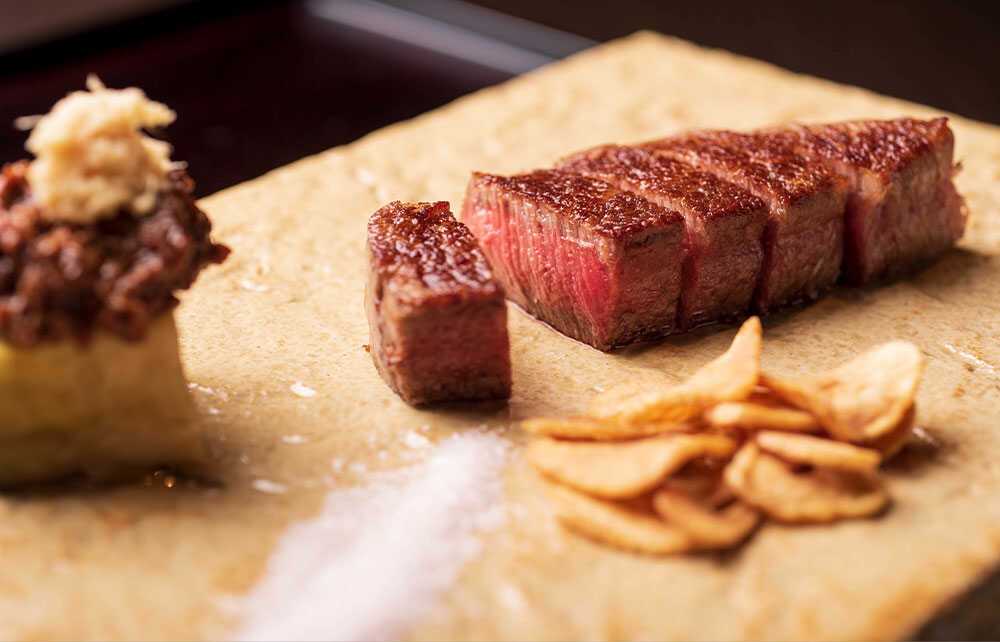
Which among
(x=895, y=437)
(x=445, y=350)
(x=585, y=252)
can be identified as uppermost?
(x=585, y=252)

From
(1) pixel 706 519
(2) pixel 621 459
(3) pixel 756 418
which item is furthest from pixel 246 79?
(1) pixel 706 519

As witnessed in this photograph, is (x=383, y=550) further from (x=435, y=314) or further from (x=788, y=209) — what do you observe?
(x=788, y=209)

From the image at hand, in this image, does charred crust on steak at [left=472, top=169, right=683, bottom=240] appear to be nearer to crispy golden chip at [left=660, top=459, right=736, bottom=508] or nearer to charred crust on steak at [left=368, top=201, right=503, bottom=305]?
charred crust on steak at [left=368, top=201, right=503, bottom=305]

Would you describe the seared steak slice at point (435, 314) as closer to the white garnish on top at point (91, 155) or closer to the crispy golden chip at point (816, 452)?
the white garnish on top at point (91, 155)

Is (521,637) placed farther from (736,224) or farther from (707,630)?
(736,224)

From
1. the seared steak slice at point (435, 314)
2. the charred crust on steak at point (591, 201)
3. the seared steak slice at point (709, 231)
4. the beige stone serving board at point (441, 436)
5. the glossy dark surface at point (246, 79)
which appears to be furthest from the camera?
the glossy dark surface at point (246, 79)

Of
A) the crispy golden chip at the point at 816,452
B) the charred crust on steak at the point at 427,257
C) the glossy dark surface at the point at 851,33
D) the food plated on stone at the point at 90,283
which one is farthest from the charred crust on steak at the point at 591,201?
the glossy dark surface at the point at 851,33

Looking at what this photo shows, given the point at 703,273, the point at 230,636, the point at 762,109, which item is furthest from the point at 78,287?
the point at 762,109
